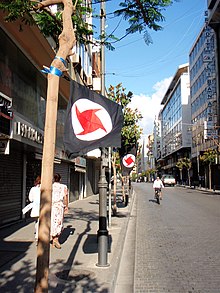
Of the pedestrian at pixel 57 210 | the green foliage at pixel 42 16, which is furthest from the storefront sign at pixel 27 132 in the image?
the green foliage at pixel 42 16

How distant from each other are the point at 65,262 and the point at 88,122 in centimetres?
328

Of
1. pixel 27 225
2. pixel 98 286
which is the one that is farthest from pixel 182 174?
pixel 98 286

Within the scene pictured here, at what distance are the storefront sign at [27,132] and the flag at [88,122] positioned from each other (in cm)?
446

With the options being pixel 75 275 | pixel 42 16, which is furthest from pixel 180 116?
pixel 75 275

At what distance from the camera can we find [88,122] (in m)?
4.70

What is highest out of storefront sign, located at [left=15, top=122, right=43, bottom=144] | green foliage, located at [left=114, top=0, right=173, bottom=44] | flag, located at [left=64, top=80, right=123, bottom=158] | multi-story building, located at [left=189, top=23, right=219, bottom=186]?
multi-story building, located at [left=189, top=23, right=219, bottom=186]

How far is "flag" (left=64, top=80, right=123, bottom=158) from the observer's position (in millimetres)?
4270

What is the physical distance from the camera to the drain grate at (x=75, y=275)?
5.58 m

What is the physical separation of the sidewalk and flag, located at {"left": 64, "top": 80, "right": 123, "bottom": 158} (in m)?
2.18

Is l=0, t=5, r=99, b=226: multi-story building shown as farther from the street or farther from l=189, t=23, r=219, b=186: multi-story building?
l=189, t=23, r=219, b=186: multi-story building

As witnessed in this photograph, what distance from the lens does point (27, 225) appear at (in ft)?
37.5

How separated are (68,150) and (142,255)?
4521mm

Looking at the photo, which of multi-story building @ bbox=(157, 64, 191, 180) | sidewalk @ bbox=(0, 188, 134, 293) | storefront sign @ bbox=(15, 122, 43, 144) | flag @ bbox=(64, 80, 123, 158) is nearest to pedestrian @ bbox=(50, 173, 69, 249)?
sidewalk @ bbox=(0, 188, 134, 293)

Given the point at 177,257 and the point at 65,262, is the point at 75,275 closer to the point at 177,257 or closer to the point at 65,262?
the point at 65,262
